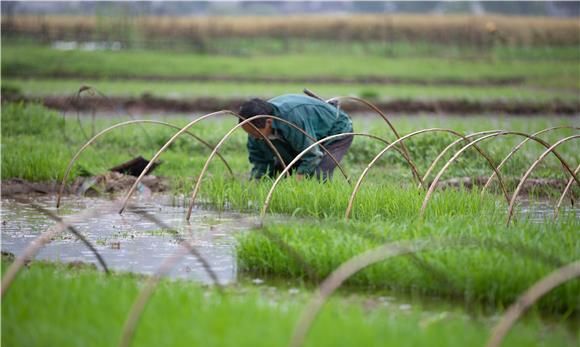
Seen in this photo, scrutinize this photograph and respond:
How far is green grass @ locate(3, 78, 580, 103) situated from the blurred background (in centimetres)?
4

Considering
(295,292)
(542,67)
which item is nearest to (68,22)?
(542,67)

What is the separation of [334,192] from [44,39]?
2796 centimetres

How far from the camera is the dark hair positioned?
7.95m

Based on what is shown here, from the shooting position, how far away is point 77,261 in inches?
253

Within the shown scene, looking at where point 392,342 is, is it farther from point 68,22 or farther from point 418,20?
point 68,22

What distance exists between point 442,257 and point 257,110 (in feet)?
9.02

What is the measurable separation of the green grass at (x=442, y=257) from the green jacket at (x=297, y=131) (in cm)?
150

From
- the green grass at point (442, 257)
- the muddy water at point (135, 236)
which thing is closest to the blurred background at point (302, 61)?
the muddy water at point (135, 236)

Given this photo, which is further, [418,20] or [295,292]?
[418,20]

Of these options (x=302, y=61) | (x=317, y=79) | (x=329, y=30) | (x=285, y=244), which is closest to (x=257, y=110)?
(x=285, y=244)

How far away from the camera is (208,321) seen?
4594mm

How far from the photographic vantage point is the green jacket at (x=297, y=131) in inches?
323

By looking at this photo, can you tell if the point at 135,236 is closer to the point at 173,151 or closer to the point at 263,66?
the point at 173,151

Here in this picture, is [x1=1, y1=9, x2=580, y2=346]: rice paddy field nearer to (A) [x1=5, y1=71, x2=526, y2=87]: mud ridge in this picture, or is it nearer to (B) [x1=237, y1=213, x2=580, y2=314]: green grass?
(B) [x1=237, y1=213, x2=580, y2=314]: green grass
